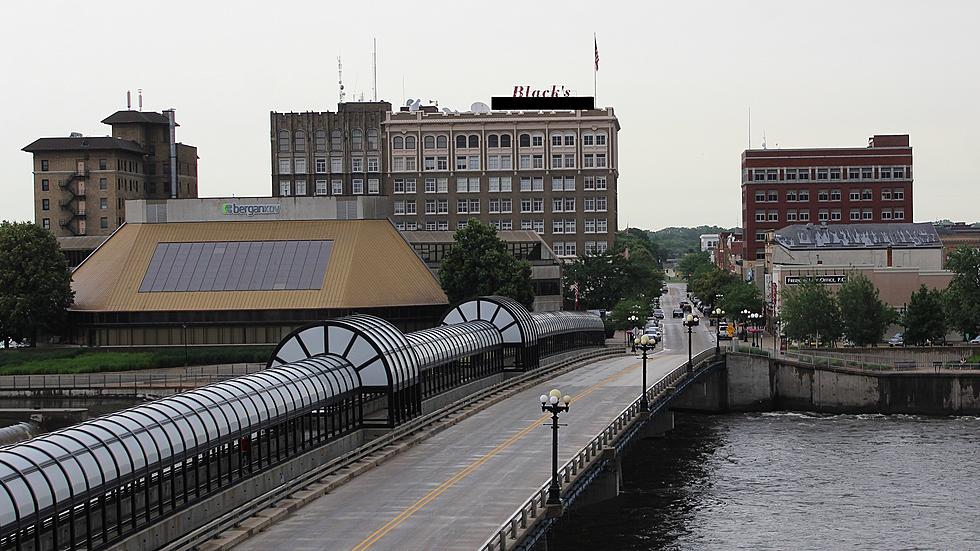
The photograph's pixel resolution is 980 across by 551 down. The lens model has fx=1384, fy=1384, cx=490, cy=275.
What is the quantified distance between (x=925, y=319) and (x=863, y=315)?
18.4 feet

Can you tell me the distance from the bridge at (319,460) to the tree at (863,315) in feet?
174

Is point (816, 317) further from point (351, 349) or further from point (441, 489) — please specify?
point (441, 489)

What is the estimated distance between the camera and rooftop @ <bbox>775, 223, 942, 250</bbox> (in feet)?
526

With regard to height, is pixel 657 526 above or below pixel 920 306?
below

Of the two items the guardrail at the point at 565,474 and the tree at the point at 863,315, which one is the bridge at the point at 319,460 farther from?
the tree at the point at 863,315

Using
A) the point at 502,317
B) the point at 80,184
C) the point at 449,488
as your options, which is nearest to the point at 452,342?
the point at 502,317

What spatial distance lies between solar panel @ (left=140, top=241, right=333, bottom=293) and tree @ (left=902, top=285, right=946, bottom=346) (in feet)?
177

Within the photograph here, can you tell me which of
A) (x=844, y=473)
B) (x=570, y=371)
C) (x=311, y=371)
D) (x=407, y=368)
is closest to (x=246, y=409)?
(x=311, y=371)

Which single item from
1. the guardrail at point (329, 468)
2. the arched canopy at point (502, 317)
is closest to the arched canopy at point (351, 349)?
the guardrail at point (329, 468)

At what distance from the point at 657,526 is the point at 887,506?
12.0 m

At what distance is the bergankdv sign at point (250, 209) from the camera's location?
438 ft

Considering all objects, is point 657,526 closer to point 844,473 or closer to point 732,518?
point 732,518

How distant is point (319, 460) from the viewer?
2169 inches

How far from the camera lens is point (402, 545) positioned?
41312 millimetres
